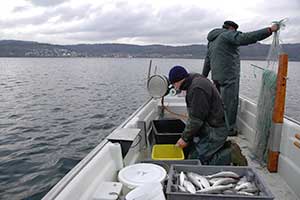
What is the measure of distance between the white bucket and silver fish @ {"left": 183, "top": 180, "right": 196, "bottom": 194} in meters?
0.23

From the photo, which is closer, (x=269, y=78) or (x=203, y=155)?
(x=203, y=155)

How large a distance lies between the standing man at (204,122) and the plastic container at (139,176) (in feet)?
2.74

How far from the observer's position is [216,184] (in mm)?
2164

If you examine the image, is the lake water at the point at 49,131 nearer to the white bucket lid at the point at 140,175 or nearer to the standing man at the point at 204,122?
the standing man at the point at 204,122

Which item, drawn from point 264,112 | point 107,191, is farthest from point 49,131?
point 107,191

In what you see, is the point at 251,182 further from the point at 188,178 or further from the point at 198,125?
the point at 198,125

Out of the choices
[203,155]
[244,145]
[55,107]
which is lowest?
[55,107]

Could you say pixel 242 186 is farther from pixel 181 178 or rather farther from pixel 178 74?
pixel 178 74

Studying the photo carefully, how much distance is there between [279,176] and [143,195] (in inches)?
84.7

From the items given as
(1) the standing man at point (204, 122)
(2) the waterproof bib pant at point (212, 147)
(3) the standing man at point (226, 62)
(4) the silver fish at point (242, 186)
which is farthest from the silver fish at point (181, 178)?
(3) the standing man at point (226, 62)

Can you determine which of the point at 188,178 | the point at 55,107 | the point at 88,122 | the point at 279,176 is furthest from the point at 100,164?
the point at 55,107

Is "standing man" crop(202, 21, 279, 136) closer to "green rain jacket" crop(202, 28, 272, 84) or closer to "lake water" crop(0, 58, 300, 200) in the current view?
"green rain jacket" crop(202, 28, 272, 84)

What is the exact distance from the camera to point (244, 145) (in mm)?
4457

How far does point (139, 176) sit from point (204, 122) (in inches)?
46.9
